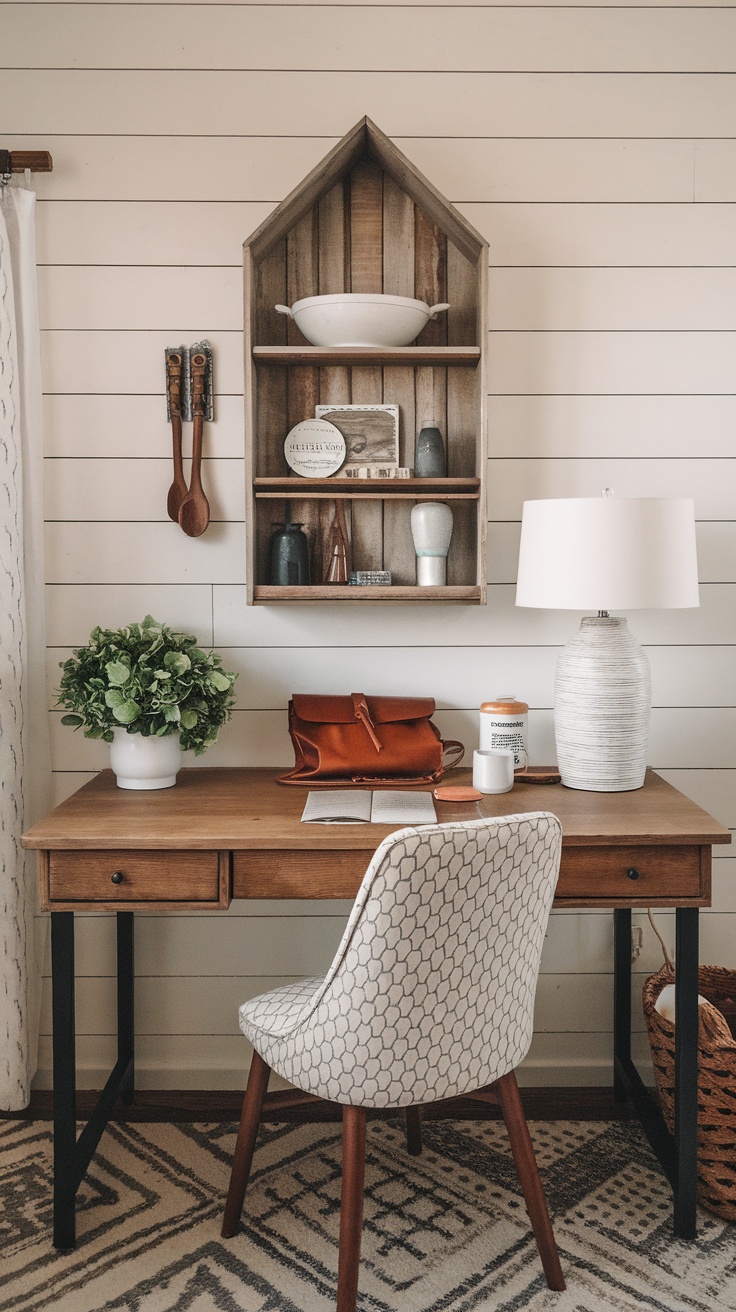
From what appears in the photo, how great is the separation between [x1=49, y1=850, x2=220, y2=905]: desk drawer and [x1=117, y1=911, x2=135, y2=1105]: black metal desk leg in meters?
0.53

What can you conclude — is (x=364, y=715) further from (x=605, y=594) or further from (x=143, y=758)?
(x=605, y=594)

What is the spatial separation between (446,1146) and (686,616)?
1359mm

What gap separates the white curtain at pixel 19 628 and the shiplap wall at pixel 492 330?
0.05 metres

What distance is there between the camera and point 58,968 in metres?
1.81

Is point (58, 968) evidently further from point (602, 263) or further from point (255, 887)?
point (602, 263)

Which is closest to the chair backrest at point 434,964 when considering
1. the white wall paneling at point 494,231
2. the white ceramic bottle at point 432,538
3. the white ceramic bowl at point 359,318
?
the white ceramic bottle at point 432,538

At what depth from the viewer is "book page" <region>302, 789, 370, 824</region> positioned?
182 cm

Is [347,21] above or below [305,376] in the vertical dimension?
above

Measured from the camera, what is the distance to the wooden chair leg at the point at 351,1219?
153 cm

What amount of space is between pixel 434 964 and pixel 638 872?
0.52 meters

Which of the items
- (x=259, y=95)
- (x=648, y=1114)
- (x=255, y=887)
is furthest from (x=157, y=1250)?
(x=259, y=95)

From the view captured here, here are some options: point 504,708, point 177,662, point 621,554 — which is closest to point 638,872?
point 504,708

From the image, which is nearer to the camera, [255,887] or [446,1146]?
[255,887]

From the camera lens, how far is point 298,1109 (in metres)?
2.31
